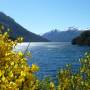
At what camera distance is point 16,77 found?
21.7 ft

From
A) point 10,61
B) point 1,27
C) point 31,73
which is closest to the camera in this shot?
point 31,73

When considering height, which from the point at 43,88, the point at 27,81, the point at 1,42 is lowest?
the point at 43,88

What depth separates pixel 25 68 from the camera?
6.74 m

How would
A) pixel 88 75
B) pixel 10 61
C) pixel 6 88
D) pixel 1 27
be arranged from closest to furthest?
pixel 6 88 < pixel 10 61 < pixel 1 27 < pixel 88 75

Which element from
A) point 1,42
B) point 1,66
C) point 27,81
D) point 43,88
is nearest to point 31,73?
point 27,81

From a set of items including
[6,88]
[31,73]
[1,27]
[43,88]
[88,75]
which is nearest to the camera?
[6,88]

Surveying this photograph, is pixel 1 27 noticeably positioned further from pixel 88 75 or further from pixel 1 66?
pixel 88 75

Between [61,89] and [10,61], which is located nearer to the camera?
[10,61]

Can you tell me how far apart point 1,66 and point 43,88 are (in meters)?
8.34

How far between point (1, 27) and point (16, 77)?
3267 mm

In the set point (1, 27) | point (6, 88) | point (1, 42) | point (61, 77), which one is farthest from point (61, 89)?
point (6, 88)

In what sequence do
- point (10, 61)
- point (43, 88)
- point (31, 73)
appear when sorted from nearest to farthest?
point (31, 73) → point (10, 61) → point (43, 88)

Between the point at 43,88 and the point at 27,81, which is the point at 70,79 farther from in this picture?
the point at 27,81

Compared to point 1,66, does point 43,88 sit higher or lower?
lower
